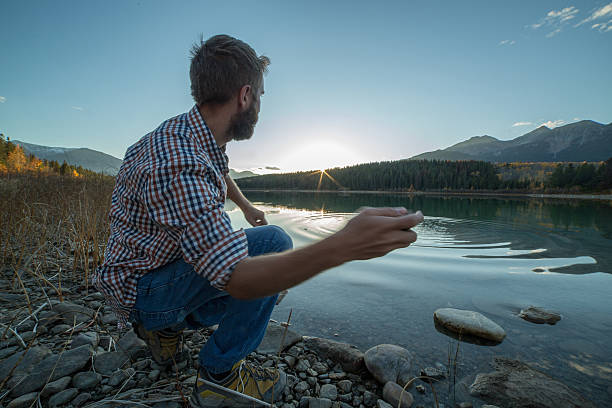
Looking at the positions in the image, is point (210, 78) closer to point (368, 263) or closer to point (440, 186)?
point (368, 263)

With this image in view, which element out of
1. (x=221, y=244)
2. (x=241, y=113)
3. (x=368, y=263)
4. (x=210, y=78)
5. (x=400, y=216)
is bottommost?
(x=368, y=263)

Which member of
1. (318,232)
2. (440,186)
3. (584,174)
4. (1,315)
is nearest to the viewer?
(1,315)

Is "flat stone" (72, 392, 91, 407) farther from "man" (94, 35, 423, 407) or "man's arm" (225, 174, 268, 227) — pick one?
"man's arm" (225, 174, 268, 227)

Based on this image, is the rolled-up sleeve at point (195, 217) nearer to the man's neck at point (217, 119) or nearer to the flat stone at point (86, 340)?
the man's neck at point (217, 119)

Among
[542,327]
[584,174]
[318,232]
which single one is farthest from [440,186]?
[542,327]

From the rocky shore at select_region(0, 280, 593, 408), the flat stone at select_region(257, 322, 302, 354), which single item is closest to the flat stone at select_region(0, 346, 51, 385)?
the rocky shore at select_region(0, 280, 593, 408)

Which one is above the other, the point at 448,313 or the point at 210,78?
the point at 210,78

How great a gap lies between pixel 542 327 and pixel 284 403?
8.07ft

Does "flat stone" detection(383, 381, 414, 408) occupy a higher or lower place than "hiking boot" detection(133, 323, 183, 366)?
lower

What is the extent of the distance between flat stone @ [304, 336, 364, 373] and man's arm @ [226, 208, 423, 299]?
1.28 metres

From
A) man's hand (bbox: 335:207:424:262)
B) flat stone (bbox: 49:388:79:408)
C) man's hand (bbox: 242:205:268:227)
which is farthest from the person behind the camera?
man's hand (bbox: 242:205:268:227)

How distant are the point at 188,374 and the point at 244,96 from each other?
5.24 feet

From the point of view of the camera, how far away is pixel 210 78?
140cm

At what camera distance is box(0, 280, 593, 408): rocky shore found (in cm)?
138
